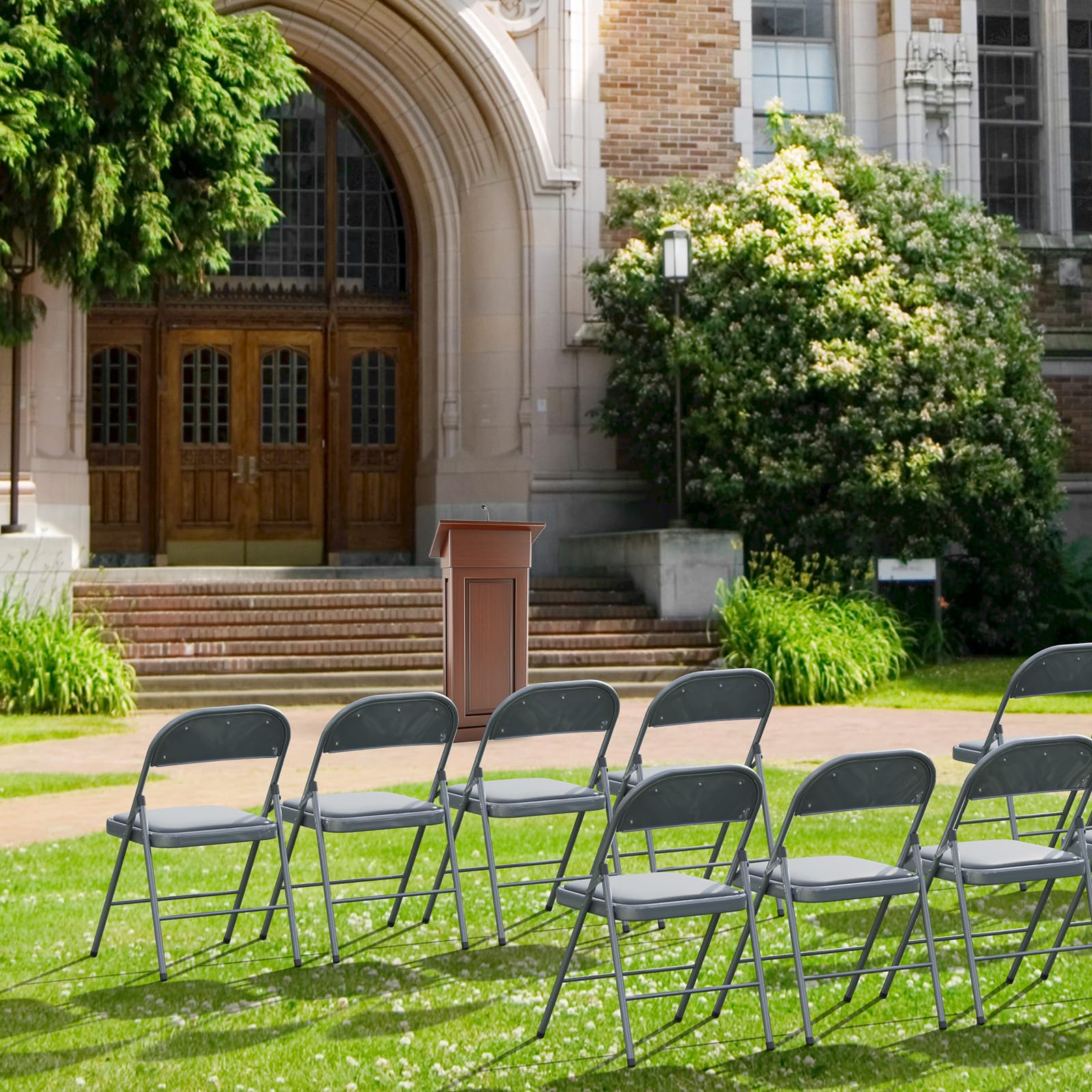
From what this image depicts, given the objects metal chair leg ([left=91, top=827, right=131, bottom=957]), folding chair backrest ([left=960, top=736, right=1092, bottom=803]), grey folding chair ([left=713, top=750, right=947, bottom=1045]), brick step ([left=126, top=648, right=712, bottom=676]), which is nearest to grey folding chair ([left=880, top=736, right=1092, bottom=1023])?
folding chair backrest ([left=960, top=736, right=1092, bottom=803])

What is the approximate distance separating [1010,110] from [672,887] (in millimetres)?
18699

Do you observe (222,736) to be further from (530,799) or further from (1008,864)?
(1008,864)

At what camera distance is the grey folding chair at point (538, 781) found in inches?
214

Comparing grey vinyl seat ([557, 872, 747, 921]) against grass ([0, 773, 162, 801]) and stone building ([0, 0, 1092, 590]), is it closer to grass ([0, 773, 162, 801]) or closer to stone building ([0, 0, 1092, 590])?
grass ([0, 773, 162, 801])

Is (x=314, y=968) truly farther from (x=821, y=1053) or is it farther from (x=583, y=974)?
(x=821, y=1053)

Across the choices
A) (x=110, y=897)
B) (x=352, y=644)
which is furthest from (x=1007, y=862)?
(x=352, y=644)

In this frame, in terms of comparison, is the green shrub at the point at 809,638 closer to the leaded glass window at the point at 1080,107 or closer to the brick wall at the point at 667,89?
the brick wall at the point at 667,89

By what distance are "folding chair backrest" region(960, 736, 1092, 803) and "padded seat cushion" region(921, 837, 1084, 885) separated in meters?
0.22

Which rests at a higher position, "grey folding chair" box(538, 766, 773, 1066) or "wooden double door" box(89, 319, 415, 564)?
"wooden double door" box(89, 319, 415, 564)

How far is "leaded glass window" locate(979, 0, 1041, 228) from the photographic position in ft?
68.1

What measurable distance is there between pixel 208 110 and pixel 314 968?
11.8 metres

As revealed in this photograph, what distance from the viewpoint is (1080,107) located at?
68.9 feet

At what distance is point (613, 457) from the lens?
1869 cm

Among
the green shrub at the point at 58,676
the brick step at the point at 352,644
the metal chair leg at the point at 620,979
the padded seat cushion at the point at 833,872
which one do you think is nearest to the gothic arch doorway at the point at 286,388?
the brick step at the point at 352,644
